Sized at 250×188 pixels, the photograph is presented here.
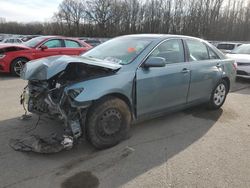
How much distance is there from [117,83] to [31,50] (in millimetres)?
6902

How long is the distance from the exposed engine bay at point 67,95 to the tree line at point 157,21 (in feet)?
137

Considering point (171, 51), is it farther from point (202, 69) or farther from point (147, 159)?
point (147, 159)

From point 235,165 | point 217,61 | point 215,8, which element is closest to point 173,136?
point 235,165

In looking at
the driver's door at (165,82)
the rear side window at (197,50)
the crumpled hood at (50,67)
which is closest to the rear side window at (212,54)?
the rear side window at (197,50)

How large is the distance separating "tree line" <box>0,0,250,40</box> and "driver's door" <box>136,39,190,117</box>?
4036cm

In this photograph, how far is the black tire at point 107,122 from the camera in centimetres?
338

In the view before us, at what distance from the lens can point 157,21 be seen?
45312 mm

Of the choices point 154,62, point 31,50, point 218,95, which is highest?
point 154,62

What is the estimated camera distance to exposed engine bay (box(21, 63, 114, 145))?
10.7ft

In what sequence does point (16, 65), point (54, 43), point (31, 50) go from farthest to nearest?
point (54, 43) < point (31, 50) < point (16, 65)

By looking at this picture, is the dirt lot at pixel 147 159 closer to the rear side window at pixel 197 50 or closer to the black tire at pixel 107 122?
the black tire at pixel 107 122

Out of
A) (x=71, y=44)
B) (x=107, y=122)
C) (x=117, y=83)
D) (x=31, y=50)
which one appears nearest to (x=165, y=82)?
(x=117, y=83)

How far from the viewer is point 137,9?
47.6 m

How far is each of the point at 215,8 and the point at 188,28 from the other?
618cm
